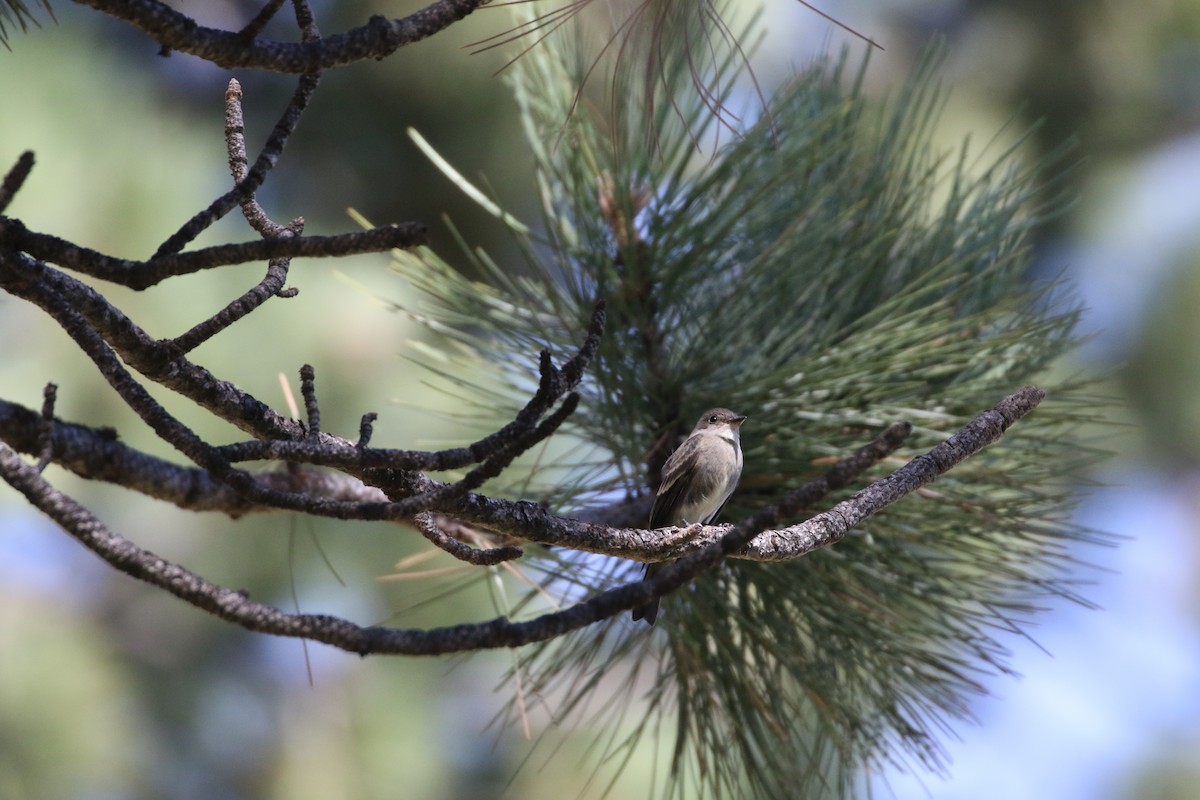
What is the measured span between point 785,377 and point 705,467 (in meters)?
0.19

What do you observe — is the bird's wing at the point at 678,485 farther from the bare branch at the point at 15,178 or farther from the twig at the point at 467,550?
the bare branch at the point at 15,178

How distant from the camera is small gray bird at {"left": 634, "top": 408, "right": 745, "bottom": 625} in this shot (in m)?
1.82

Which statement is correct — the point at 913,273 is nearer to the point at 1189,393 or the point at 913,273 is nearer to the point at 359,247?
the point at 359,247

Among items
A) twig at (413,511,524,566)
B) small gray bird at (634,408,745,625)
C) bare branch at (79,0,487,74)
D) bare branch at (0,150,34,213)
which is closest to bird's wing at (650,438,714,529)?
small gray bird at (634,408,745,625)

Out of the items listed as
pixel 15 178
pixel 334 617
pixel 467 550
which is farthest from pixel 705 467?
pixel 15 178

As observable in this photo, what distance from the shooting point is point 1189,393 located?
18.0 ft

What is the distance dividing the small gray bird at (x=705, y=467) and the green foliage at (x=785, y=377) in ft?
0.14

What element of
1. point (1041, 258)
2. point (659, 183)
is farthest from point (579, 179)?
point (1041, 258)

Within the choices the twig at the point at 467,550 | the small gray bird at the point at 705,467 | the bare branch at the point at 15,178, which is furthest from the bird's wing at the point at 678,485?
the bare branch at the point at 15,178

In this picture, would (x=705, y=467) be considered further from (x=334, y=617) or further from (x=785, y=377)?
(x=334, y=617)

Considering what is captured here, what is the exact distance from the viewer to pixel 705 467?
1830mm

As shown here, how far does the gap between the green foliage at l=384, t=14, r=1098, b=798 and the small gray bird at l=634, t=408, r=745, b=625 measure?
0.04 metres

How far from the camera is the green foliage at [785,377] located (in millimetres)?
1835

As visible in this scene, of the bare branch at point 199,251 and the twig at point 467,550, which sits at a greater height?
the bare branch at point 199,251
